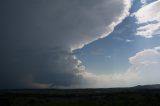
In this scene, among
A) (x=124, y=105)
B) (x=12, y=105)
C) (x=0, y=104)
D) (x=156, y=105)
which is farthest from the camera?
(x=12, y=105)

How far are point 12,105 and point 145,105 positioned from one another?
34.0 m

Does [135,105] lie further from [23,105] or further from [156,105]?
[23,105]

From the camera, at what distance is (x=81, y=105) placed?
63906 mm

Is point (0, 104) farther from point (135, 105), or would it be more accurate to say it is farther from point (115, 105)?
point (135, 105)

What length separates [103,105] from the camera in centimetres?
5872

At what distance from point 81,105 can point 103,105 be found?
724 cm

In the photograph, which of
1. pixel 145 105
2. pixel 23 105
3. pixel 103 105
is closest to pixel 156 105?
pixel 145 105

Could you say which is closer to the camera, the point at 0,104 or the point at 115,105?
the point at 115,105

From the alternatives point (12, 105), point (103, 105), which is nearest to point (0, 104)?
point (12, 105)

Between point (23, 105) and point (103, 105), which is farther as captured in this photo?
point (23, 105)

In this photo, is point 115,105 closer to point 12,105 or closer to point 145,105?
point 145,105

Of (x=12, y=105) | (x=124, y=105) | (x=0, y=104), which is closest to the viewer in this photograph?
(x=124, y=105)

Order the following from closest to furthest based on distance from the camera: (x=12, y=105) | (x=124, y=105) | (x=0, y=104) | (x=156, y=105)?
(x=156, y=105) < (x=124, y=105) < (x=0, y=104) < (x=12, y=105)

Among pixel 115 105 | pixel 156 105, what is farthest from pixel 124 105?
pixel 156 105
